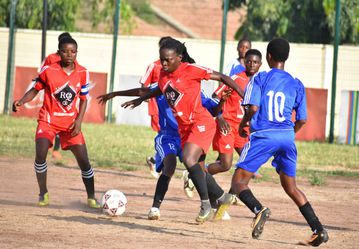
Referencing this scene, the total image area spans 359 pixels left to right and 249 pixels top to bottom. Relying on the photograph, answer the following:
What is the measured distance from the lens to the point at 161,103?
9.80 m

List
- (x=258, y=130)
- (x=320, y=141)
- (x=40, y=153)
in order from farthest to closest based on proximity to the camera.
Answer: (x=320, y=141) → (x=40, y=153) → (x=258, y=130)

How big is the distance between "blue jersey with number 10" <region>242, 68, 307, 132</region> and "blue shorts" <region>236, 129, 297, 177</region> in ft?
0.22

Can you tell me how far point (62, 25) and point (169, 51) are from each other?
934 inches

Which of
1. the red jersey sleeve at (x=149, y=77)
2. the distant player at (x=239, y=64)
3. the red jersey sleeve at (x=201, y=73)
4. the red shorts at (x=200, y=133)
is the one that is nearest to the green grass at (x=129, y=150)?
the red jersey sleeve at (x=149, y=77)

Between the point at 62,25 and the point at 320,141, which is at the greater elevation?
the point at 62,25

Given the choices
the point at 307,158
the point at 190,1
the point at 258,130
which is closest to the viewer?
the point at 258,130

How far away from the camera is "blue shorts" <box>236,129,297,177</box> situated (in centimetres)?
830

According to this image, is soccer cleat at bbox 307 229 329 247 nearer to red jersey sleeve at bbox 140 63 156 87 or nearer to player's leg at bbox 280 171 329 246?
player's leg at bbox 280 171 329 246

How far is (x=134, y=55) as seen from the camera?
28.1 m

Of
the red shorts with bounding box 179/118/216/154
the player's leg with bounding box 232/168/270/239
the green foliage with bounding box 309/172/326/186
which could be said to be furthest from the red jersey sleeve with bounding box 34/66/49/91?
the green foliage with bounding box 309/172/326/186

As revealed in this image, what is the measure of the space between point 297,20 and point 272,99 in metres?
25.6

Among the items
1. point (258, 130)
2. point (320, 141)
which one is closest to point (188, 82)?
point (258, 130)

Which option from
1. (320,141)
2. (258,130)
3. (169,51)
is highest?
(169,51)

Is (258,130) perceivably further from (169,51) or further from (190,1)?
(190,1)
